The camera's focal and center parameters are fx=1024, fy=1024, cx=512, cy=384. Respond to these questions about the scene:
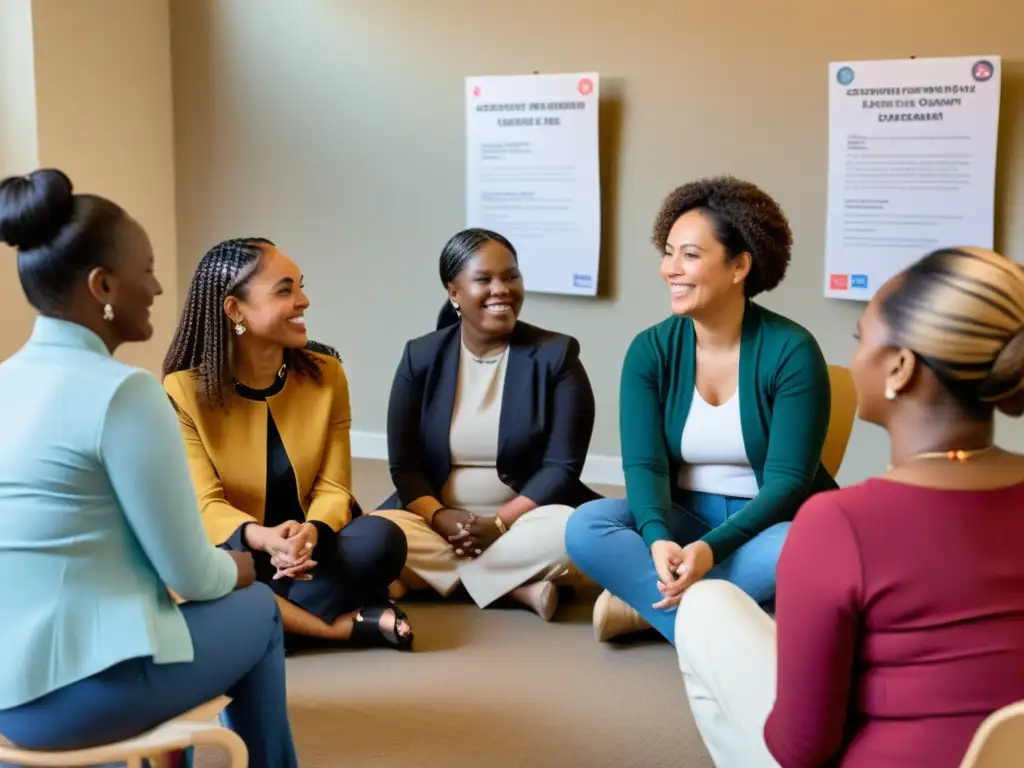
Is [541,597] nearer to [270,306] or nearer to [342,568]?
[342,568]

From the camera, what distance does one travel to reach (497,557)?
2.87 metres

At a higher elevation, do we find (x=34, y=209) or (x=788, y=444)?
(x=34, y=209)

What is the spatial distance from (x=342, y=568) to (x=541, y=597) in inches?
23.1

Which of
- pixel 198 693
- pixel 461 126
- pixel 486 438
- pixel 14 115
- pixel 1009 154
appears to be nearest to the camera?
pixel 198 693

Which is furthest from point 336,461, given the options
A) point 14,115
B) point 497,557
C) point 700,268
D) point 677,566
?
point 14,115

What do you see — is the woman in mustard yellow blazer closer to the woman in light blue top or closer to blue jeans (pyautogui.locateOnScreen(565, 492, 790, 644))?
blue jeans (pyautogui.locateOnScreen(565, 492, 790, 644))

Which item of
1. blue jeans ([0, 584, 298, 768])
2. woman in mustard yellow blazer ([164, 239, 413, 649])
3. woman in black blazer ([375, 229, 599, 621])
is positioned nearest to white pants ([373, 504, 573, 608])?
woman in black blazer ([375, 229, 599, 621])

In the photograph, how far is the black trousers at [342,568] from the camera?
8.42ft

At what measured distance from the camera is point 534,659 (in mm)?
2590

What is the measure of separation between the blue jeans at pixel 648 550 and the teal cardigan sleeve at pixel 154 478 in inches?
47.2

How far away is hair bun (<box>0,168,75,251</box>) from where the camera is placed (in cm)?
145

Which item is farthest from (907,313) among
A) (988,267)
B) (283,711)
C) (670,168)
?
(670,168)

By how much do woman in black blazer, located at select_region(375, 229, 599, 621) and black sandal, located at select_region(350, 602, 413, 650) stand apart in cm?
31

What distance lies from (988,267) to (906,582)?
37 cm
